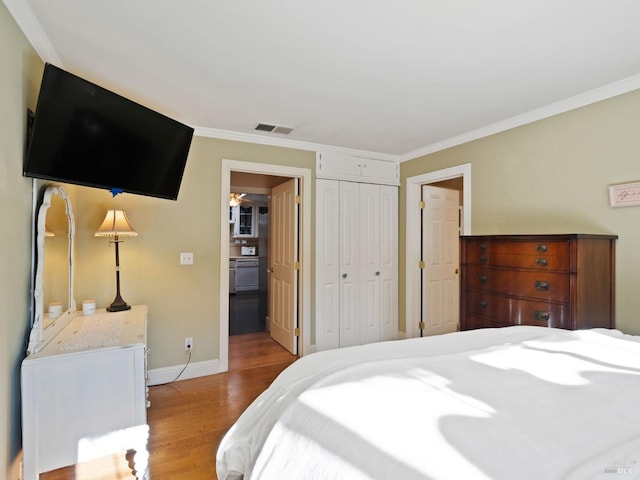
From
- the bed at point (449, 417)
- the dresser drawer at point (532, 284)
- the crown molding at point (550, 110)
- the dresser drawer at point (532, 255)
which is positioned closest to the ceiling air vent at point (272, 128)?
the crown molding at point (550, 110)

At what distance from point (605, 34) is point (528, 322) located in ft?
5.81

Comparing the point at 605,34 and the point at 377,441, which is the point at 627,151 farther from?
the point at 377,441

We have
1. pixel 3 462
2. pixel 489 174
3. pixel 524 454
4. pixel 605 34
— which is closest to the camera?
pixel 524 454

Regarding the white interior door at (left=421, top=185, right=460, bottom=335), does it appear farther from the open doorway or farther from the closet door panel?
the open doorway

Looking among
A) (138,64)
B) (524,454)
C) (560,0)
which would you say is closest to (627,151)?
(560,0)

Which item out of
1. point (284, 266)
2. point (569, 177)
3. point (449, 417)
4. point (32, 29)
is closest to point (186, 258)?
point (284, 266)

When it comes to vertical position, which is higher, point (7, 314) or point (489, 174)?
point (489, 174)

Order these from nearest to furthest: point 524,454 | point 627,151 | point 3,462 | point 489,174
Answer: point 524,454
point 3,462
point 627,151
point 489,174

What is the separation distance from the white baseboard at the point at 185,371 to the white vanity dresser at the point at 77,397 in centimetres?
129

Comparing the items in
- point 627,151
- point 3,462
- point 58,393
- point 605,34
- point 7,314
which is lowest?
point 3,462

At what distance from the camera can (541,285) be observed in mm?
2211

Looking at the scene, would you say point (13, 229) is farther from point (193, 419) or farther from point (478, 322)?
point (478, 322)

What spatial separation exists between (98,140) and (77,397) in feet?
4.41

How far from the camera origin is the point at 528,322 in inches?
90.2
